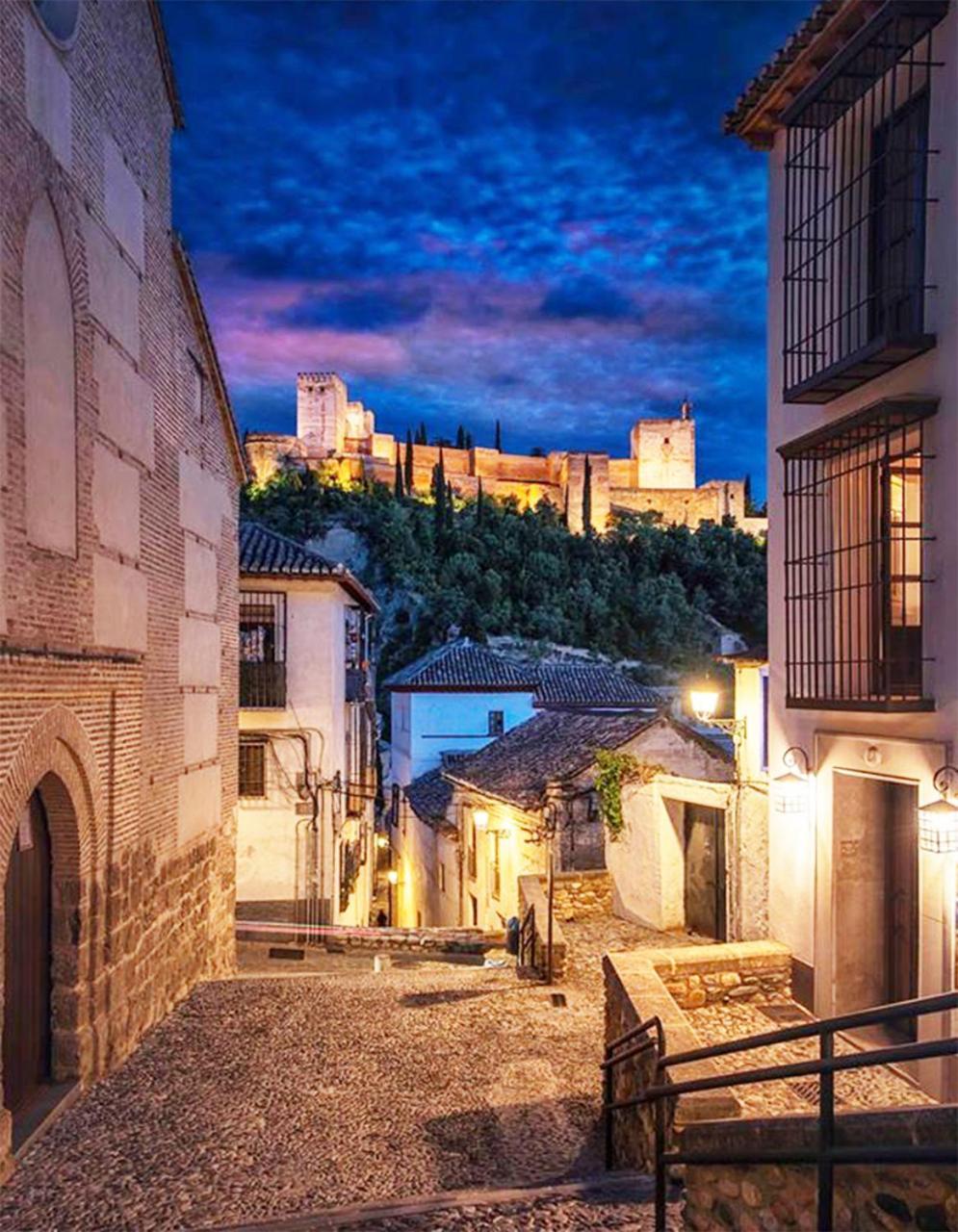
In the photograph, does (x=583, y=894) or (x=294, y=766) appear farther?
(x=294, y=766)

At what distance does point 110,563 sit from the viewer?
28.4 ft

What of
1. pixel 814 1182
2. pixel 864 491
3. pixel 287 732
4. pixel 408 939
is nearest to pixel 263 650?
pixel 287 732

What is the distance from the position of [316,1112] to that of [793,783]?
194 inches

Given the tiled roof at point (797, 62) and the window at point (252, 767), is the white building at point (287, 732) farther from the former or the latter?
the tiled roof at point (797, 62)

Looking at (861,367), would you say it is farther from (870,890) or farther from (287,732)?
(287,732)

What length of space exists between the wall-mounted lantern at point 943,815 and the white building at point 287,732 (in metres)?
14.0

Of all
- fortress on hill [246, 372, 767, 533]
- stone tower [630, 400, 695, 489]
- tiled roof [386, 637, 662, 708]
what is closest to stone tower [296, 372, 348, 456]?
fortress on hill [246, 372, 767, 533]

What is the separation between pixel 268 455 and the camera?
7588cm

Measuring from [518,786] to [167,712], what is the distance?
7778 millimetres

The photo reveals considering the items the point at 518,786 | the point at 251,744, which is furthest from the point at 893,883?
the point at 251,744

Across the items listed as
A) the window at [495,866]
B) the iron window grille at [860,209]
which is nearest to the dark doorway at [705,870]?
the window at [495,866]

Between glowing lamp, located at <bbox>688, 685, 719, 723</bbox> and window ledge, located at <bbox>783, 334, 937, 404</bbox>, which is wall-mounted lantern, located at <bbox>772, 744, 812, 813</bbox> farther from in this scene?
window ledge, located at <bbox>783, 334, 937, 404</bbox>

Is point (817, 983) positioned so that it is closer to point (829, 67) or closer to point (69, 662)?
point (69, 662)

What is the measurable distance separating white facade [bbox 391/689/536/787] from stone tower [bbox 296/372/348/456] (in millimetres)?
51148
